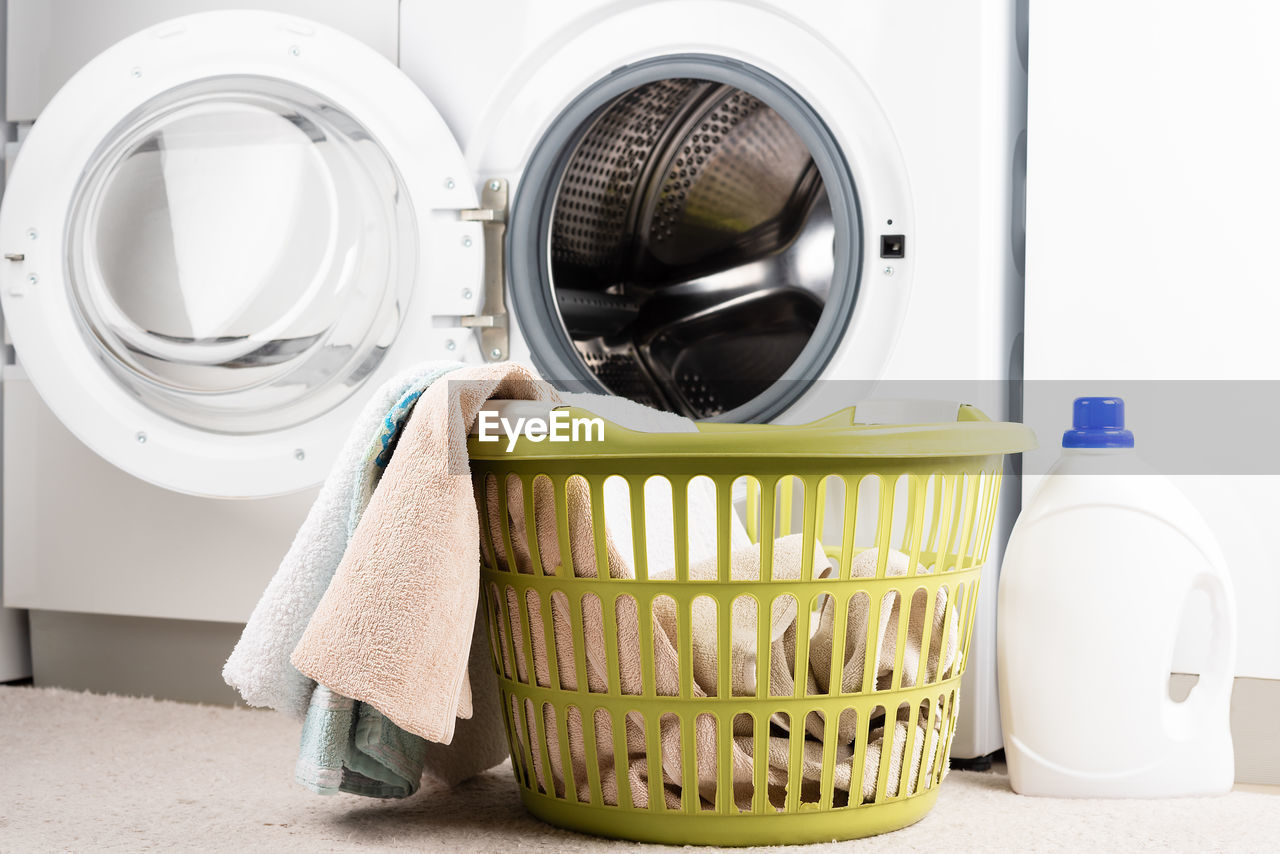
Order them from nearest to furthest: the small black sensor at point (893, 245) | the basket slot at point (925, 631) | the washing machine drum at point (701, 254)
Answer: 1. the basket slot at point (925, 631)
2. the small black sensor at point (893, 245)
3. the washing machine drum at point (701, 254)

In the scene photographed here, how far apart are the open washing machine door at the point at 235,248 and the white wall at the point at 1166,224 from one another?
1.85 ft

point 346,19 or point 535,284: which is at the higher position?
point 346,19

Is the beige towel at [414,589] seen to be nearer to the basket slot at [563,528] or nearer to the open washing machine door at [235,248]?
the basket slot at [563,528]

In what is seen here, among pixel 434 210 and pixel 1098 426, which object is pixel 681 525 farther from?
pixel 434 210

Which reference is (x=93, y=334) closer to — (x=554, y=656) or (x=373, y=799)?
(x=373, y=799)

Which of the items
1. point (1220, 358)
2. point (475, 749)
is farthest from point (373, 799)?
point (1220, 358)

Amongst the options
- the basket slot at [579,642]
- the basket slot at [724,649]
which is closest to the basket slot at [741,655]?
the basket slot at [724,649]

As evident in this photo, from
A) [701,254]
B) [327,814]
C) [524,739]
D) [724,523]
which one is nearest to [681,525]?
[724,523]

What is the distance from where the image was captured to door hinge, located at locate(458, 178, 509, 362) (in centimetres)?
129

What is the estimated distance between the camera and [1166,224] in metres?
1.14

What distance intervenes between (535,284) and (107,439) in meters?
0.49

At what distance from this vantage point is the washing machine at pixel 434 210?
1.15 meters

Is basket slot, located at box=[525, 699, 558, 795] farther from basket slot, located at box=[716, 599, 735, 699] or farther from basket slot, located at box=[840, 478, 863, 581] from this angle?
basket slot, located at box=[840, 478, 863, 581]

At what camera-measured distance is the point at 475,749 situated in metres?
1.07
